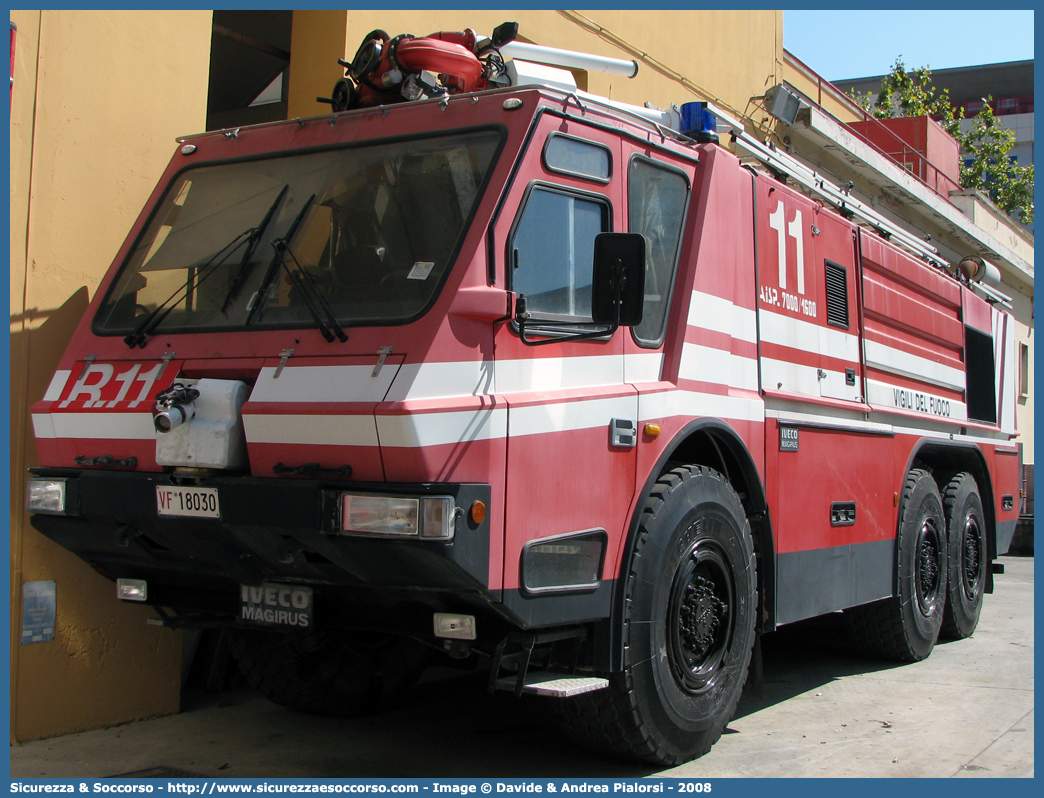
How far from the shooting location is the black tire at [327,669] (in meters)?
5.38

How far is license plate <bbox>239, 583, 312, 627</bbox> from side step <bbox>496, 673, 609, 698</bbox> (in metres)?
0.84

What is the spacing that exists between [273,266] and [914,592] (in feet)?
16.9

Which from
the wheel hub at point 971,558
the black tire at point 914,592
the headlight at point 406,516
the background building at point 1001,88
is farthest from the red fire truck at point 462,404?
the background building at point 1001,88

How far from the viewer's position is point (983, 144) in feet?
110

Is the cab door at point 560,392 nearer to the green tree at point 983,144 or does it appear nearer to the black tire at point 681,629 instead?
the black tire at point 681,629

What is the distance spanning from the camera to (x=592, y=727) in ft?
14.7

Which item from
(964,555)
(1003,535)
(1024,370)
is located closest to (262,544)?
(964,555)

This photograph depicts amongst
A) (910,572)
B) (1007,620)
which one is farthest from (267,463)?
(1007,620)

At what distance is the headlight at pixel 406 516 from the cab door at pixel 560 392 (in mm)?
322

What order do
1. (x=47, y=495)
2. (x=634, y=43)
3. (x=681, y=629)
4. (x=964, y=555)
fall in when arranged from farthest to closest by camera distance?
(x=634, y=43) < (x=964, y=555) < (x=681, y=629) < (x=47, y=495)

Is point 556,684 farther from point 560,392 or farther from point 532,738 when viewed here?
point 532,738

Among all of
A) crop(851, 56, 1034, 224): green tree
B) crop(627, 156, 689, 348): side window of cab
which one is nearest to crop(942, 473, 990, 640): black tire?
crop(627, 156, 689, 348): side window of cab

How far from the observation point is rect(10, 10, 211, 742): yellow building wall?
16.6 ft

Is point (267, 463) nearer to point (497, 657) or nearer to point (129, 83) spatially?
point (497, 657)
